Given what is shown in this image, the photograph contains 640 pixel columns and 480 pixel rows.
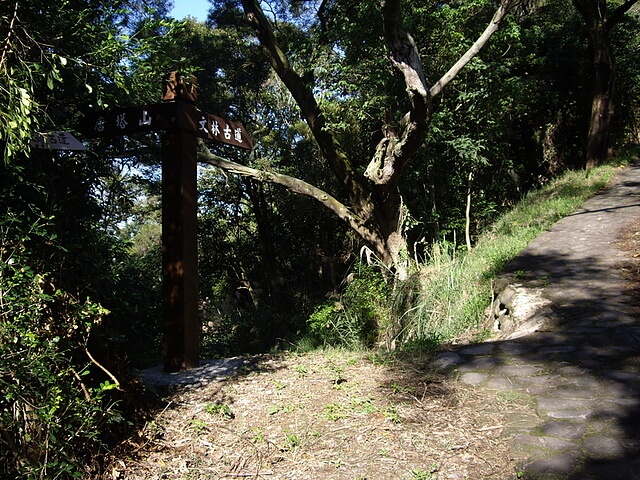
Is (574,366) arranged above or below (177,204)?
below

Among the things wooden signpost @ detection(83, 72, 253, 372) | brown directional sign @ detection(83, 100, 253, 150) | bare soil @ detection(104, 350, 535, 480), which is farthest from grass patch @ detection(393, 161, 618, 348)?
brown directional sign @ detection(83, 100, 253, 150)

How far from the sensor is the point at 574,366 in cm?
333

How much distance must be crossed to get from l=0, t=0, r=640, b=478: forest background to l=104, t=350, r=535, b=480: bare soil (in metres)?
0.39

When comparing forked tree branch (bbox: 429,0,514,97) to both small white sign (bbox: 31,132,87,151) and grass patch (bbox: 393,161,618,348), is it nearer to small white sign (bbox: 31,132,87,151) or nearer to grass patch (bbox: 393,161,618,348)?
grass patch (bbox: 393,161,618,348)

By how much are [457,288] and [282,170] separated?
6.67m

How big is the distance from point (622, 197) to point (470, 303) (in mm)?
4523

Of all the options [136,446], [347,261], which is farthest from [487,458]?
[347,261]

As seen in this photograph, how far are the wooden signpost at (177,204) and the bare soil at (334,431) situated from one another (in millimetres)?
737

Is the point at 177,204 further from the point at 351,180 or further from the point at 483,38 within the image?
the point at 483,38

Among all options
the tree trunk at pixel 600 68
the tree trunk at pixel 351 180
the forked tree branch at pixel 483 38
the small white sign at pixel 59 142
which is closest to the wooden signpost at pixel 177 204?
the small white sign at pixel 59 142

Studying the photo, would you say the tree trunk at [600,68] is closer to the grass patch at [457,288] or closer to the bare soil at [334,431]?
the grass patch at [457,288]

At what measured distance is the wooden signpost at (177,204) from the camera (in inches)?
181

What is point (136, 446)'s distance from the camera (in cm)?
288

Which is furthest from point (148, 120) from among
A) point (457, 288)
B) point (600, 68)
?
point (600, 68)
